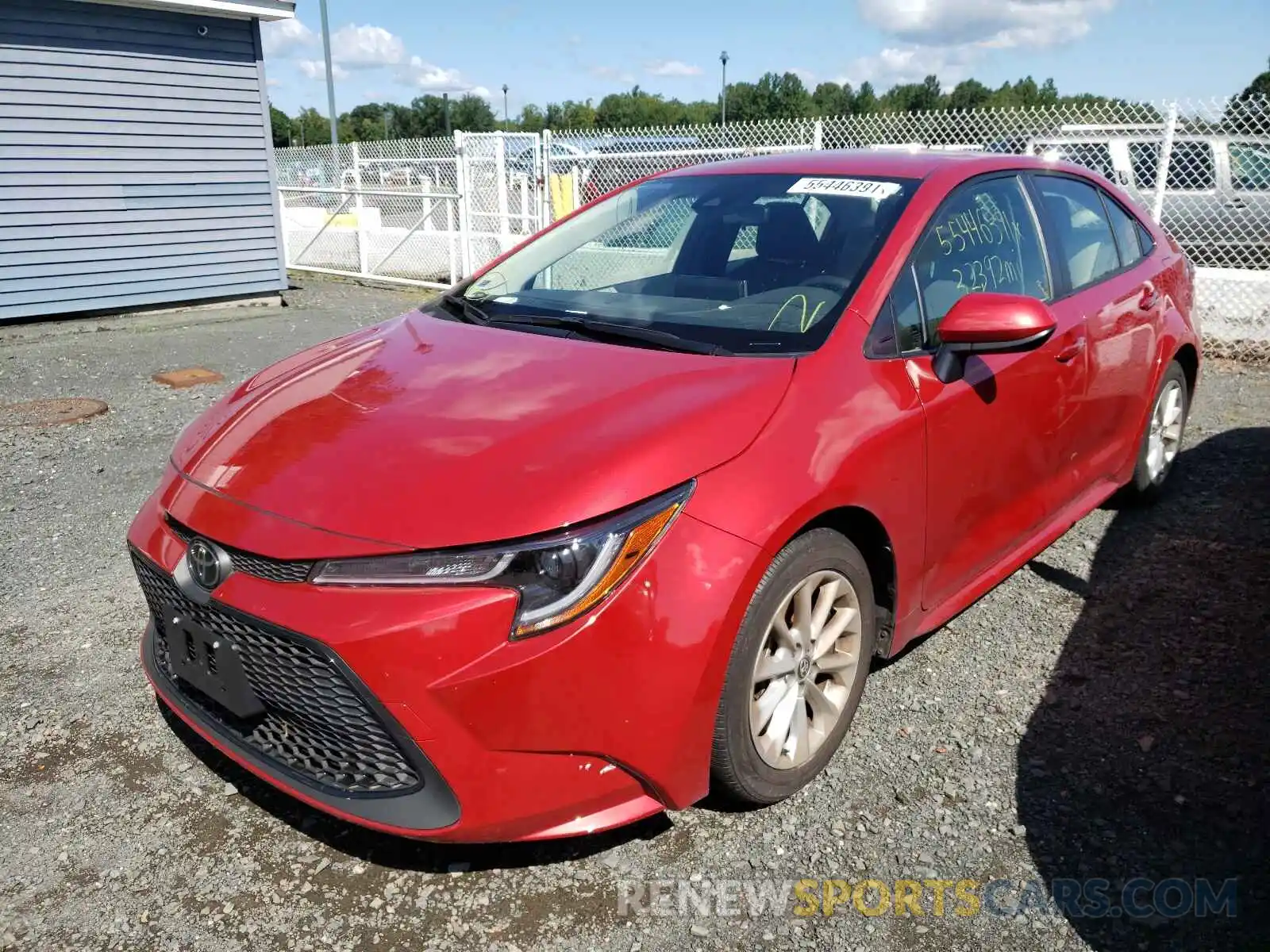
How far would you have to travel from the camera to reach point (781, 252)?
10.2 feet

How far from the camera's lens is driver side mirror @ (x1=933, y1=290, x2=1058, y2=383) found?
2734 millimetres

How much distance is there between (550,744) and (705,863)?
635 millimetres

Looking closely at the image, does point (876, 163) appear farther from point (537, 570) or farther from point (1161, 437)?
point (1161, 437)

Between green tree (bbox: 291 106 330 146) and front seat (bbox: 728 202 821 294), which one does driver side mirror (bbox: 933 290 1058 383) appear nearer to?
front seat (bbox: 728 202 821 294)

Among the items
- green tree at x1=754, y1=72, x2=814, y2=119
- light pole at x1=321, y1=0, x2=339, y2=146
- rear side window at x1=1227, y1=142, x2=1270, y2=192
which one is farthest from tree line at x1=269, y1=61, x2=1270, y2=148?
rear side window at x1=1227, y1=142, x2=1270, y2=192

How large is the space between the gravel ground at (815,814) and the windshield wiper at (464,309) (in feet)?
5.10

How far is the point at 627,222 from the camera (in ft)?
12.5

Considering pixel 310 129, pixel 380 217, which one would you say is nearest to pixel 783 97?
pixel 310 129

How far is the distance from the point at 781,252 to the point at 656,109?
120349 millimetres

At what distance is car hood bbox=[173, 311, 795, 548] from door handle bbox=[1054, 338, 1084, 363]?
1355 mm

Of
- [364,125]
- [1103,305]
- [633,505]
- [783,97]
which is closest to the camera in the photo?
[633,505]

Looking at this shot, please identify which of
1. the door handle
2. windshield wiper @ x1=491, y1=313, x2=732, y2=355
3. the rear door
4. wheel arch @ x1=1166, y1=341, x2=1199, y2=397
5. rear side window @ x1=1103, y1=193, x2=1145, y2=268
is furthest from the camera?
wheel arch @ x1=1166, y1=341, x2=1199, y2=397

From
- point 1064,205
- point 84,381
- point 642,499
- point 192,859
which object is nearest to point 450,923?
point 192,859

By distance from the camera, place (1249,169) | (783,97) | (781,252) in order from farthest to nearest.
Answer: (783,97), (1249,169), (781,252)
